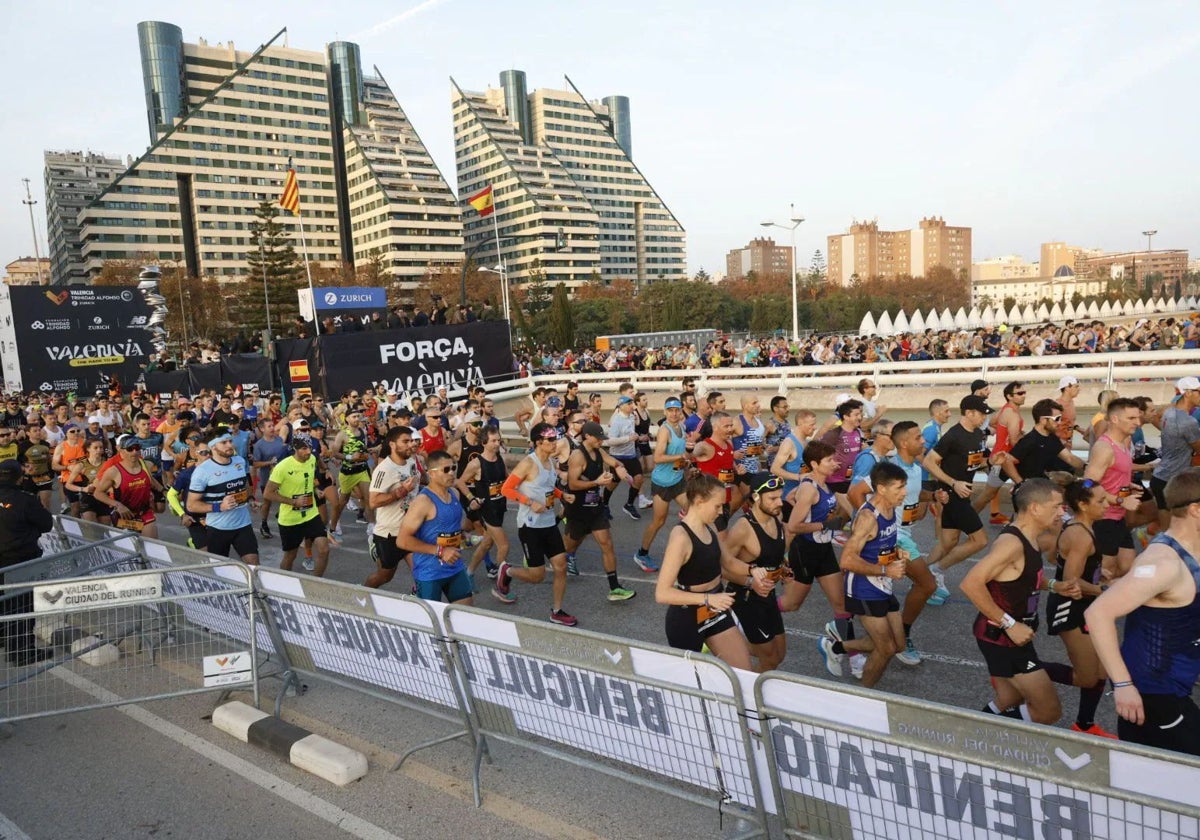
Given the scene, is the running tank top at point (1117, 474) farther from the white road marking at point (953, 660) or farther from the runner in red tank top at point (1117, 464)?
the white road marking at point (953, 660)

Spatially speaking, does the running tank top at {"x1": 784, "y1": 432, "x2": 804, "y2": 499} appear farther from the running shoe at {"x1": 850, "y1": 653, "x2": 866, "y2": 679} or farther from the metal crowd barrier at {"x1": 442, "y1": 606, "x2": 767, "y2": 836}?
the metal crowd barrier at {"x1": 442, "y1": 606, "x2": 767, "y2": 836}

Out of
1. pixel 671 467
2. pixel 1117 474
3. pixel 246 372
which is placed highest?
pixel 246 372

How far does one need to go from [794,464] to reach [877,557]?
11.3 ft

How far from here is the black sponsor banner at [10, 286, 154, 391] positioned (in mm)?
31359

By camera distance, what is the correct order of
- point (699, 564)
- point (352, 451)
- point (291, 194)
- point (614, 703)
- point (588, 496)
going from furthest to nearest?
point (291, 194) < point (352, 451) < point (588, 496) < point (699, 564) < point (614, 703)

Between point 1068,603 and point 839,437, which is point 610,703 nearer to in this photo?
point 1068,603

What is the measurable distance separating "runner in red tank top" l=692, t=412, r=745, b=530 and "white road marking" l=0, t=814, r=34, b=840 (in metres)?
6.30

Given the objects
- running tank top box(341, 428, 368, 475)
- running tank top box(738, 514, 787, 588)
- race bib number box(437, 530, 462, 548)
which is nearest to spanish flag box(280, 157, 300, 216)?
running tank top box(341, 428, 368, 475)

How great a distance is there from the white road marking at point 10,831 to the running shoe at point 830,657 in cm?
505

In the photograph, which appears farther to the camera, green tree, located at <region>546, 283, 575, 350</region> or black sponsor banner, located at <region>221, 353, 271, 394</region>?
green tree, located at <region>546, 283, 575, 350</region>

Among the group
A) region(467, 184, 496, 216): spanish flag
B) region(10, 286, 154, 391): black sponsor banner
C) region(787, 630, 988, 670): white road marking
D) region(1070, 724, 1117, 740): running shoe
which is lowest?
region(787, 630, 988, 670): white road marking

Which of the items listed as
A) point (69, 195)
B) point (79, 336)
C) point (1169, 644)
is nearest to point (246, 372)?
point (79, 336)

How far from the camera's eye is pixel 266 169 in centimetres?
12400

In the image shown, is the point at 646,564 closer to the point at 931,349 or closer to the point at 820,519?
the point at 820,519
